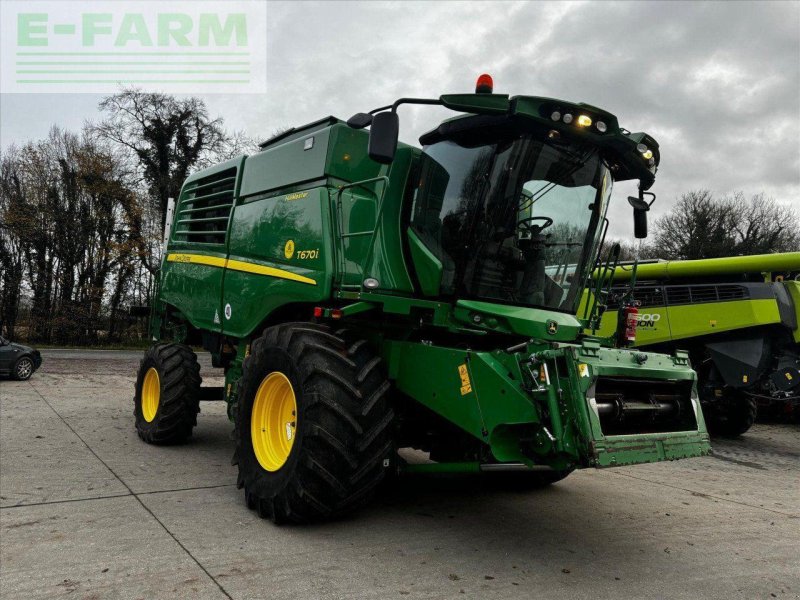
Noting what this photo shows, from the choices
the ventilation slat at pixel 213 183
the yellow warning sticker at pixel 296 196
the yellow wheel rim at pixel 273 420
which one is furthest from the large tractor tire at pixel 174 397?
the yellow warning sticker at pixel 296 196

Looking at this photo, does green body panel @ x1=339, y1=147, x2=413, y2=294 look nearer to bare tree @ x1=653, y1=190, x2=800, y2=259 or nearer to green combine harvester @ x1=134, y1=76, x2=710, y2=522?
green combine harvester @ x1=134, y1=76, x2=710, y2=522

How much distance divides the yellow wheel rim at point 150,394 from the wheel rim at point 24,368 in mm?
7462

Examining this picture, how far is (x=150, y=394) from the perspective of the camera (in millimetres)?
7145

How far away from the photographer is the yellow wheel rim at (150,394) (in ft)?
22.8

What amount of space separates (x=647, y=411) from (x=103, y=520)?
144 inches

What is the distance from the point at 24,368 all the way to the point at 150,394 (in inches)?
305

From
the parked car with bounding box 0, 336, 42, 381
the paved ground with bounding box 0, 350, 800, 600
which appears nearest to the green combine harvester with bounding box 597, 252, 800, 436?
the paved ground with bounding box 0, 350, 800, 600

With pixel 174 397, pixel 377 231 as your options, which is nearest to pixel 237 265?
pixel 174 397

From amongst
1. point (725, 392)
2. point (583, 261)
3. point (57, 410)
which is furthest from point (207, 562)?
point (725, 392)

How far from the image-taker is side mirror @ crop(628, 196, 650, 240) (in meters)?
4.88

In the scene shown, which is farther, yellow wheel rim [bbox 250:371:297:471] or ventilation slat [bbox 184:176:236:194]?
ventilation slat [bbox 184:176:236:194]

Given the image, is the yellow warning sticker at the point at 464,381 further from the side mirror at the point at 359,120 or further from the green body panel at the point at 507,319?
the side mirror at the point at 359,120

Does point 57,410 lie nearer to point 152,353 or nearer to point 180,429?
point 152,353

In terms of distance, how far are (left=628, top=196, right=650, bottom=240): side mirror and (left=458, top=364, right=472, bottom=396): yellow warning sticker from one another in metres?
2.19
